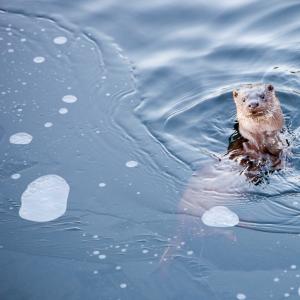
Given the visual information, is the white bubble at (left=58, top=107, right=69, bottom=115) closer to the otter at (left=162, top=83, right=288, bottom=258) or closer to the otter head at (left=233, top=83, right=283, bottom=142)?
the otter at (left=162, top=83, right=288, bottom=258)

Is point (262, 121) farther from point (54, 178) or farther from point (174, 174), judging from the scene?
point (54, 178)

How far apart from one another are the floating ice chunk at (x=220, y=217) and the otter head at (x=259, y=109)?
91 cm

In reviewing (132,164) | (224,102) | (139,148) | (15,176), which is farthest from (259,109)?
(15,176)

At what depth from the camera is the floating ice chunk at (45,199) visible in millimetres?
4180

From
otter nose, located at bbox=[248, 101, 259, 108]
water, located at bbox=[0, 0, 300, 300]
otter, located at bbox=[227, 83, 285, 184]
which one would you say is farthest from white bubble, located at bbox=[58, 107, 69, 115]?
otter nose, located at bbox=[248, 101, 259, 108]

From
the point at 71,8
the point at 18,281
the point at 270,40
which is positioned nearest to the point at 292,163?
the point at 270,40

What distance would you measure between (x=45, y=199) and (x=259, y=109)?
5.60 ft

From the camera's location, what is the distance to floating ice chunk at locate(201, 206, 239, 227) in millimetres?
4060

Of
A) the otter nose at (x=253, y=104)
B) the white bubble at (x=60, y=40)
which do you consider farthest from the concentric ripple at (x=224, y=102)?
the white bubble at (x=60, y=40)

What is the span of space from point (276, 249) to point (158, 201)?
0.85m

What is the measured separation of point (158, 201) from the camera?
422 cm

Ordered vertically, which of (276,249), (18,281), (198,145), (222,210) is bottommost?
(18,281)

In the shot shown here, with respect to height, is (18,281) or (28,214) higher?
(28,214)

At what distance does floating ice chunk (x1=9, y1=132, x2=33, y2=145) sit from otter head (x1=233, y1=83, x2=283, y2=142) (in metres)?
1.61
